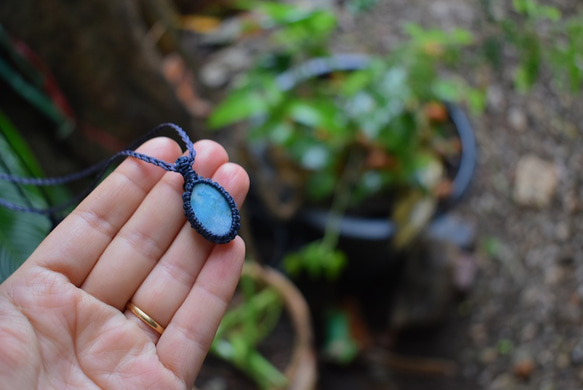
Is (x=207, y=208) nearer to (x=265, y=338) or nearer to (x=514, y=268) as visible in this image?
(x=265, y=338)

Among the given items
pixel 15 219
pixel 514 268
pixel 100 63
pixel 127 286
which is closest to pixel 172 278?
pixel 127 286

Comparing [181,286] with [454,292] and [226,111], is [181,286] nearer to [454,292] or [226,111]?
[226,111]

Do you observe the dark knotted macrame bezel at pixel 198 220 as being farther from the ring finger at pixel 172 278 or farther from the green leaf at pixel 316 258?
the green leaf at pixel 316 258

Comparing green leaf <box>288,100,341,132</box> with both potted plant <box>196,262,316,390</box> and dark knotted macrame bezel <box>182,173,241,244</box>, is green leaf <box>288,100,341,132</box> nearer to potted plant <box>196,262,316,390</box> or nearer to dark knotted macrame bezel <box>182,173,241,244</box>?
potted plant <box>196,262,316,390</box>

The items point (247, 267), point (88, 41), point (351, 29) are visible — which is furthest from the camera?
point (351, 29)

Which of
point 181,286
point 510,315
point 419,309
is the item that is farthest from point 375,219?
point 181,286

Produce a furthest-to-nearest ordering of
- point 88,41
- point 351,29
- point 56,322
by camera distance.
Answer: point 351,29 → point 88,41 → point 56,322

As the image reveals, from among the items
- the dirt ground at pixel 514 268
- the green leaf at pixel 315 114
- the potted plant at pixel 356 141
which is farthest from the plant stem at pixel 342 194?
the dirt ground at pixel 514 268

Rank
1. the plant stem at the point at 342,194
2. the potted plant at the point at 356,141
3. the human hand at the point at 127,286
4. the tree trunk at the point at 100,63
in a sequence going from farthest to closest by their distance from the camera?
the plant stem at the point at 342,194 → the potted plant at the point at 356,141 → the tree trunk at the point at 100,63 → the human hand at the point at 127,286
